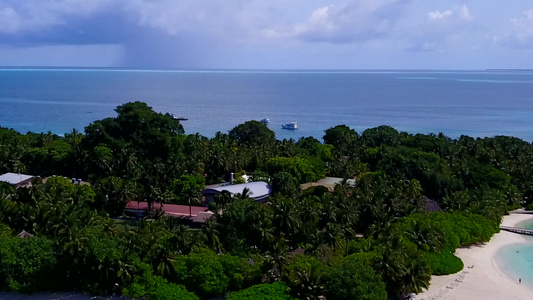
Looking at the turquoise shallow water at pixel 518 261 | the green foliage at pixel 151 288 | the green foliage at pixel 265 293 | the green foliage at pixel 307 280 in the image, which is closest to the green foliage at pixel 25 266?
the green foliage at pixel 151 288

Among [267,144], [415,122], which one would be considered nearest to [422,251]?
[267,144]

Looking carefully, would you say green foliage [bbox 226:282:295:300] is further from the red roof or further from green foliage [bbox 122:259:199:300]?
the red roof

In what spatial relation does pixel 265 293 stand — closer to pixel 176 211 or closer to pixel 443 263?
pixel 443 263

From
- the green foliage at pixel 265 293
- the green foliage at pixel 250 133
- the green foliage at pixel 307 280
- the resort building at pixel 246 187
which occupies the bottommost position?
the green foliage at pixel 265 293

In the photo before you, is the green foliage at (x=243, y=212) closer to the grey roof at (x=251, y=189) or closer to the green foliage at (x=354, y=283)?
the green foliage at (x=354, y=283)

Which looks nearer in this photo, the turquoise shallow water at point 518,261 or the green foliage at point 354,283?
the green foliage at point 354,283
